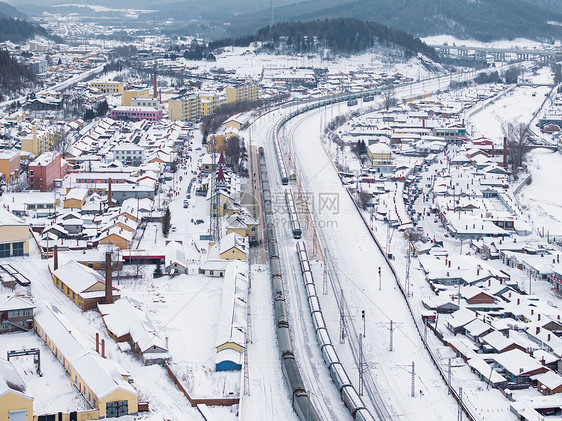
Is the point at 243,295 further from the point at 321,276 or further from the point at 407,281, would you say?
the point at 407,281

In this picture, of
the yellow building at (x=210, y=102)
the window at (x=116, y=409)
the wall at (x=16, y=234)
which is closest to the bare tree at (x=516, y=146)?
the yellow building at (x=210, y=102)

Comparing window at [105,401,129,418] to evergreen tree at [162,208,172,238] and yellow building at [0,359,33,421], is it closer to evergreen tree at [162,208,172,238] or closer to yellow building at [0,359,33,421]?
yellow building at [0,359,33,421]

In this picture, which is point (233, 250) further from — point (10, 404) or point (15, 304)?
point (10, 404)

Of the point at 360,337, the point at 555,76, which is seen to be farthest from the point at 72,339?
the point at 555,76

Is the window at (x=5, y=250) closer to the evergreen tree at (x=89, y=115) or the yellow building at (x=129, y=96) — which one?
the evergreen tree at (x=89, y=115)

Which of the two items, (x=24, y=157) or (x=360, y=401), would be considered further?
(x=24, y=157)

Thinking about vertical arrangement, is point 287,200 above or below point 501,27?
below

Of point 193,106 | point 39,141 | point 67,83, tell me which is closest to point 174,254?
point 39,141
